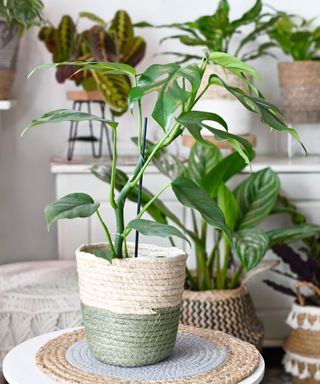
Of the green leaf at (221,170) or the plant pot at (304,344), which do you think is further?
the plant pot at (304,344)

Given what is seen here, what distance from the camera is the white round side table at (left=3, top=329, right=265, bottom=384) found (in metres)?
1.45

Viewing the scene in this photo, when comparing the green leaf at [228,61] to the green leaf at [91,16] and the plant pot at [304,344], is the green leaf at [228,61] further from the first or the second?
the green leaf at [91,16]

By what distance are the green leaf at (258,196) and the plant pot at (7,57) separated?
2.71 feet

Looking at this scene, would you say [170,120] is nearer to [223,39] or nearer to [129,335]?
[129,335]

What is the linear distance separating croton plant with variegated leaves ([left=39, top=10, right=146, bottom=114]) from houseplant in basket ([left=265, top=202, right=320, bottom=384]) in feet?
2.34

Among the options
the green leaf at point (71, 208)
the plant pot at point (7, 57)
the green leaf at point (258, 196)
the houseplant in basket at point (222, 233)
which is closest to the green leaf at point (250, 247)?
the houseplant in basket at point (222, 233)

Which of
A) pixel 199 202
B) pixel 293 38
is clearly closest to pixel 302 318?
pixel 293 38

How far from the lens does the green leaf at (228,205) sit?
7.70 feet

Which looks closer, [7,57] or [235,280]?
[235,280]

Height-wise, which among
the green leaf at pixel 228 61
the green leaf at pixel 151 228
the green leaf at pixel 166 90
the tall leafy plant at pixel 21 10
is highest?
the tall leafy plant at pixel 21 10

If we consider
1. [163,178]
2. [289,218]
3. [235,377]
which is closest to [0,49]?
[163,178]

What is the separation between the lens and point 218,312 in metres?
2.38

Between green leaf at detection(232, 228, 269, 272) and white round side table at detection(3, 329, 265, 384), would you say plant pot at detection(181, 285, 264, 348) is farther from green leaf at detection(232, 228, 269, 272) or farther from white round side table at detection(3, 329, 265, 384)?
white round side table at detection(3, 329, 265, 384)

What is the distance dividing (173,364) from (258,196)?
1.00 metres
